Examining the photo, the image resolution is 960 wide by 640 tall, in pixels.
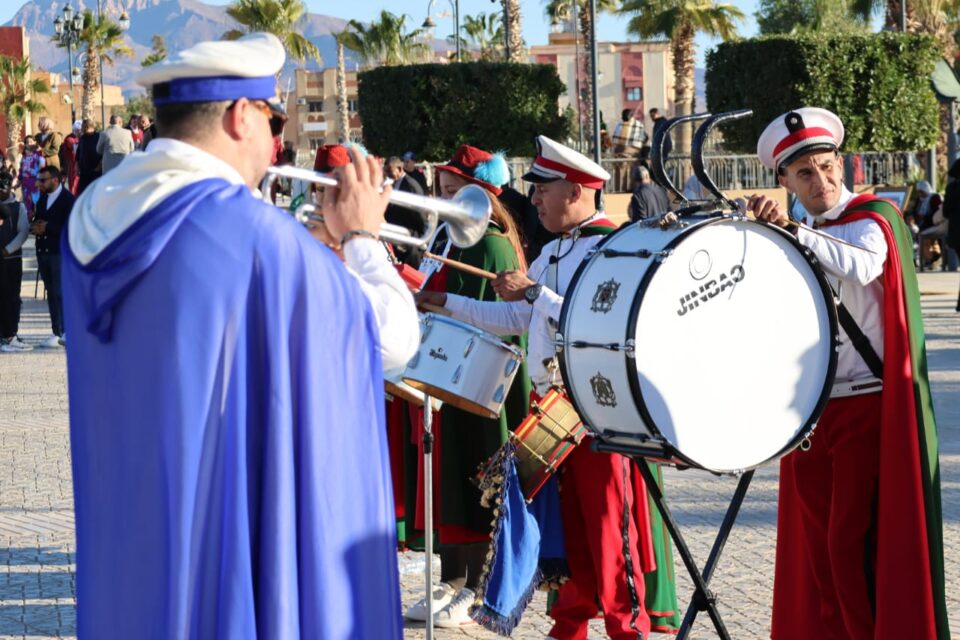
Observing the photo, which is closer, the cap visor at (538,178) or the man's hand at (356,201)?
the man's hand at (356,201)

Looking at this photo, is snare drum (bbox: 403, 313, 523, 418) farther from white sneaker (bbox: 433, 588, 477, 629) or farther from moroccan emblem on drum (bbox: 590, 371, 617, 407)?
white sneaker (bbox: 433, 588, 477, 629)

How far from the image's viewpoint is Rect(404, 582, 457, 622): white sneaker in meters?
6.46

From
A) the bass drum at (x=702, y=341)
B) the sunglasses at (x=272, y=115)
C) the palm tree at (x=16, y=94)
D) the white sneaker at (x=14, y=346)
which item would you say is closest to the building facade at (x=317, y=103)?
the palm tree at (x=16, y=94)

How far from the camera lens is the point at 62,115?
93938 mm

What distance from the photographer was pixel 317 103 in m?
129

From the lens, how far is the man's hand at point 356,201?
135 inches

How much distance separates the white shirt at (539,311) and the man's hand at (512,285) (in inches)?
2.4

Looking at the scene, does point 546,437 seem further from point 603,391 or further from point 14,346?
point 14,346

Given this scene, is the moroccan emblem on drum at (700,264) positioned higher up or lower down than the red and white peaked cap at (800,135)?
lower down

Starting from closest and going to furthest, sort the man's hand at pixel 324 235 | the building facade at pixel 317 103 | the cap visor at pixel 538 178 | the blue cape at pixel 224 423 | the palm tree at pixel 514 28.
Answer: the blue cape at pixel 224 423, the man's hand at pixel 324 235, the cap visor at pixel 538 178, the palm tree at pixel 514 28, the building facade at pixel 317 103

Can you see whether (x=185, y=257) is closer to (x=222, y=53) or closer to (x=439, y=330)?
(x=222, y=53)

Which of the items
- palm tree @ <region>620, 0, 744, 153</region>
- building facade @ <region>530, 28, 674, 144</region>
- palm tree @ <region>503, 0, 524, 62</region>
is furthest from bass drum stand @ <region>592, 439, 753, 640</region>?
building facade @ <region>530, 28, 674, 144</region>

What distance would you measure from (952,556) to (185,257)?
5.00 m

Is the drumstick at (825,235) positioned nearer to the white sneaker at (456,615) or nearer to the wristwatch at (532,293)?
the wristwatch at (532,293)
